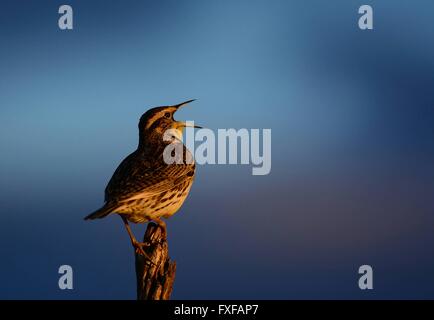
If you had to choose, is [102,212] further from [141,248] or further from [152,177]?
[152,177]

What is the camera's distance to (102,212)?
819 centimetres

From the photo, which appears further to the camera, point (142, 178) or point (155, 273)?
point (142, 178)

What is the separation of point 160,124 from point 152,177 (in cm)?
171

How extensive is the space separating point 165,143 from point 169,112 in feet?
2.14

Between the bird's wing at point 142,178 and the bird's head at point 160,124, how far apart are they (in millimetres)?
725

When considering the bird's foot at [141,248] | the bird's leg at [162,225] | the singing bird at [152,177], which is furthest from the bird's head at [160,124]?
the bird's foot at [141,248]

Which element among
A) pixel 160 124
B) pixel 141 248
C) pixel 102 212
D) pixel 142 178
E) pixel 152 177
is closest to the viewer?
pixel 102 212

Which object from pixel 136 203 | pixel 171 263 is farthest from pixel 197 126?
pixel 171 263

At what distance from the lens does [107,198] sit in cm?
908

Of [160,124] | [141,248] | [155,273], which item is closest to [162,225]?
[141,248]

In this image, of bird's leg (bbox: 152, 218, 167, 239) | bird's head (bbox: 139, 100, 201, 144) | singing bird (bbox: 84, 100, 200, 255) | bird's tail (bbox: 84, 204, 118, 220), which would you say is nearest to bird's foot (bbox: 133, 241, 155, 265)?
singing bird (bbox: 84, 100, 200, 255)

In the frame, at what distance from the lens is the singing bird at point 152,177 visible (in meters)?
8.70
